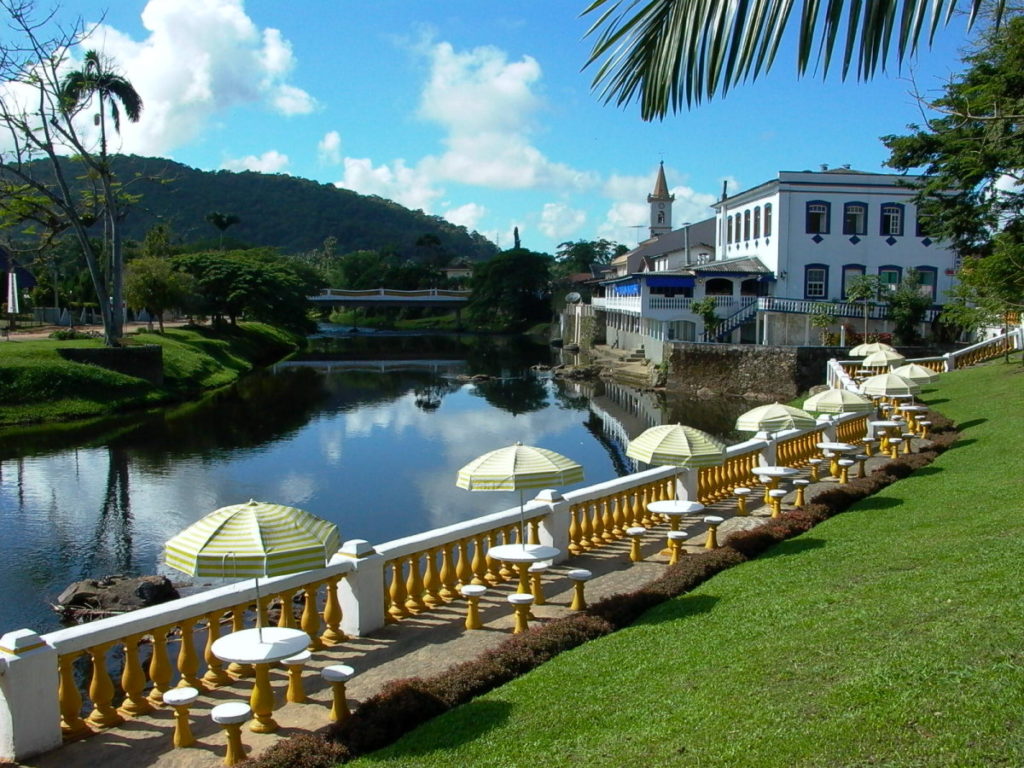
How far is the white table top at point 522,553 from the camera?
1052 centimetres

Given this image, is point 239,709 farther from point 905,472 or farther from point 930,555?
point 905,472

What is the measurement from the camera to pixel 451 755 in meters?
6.39

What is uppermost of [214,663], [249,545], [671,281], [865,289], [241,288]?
[241,288]

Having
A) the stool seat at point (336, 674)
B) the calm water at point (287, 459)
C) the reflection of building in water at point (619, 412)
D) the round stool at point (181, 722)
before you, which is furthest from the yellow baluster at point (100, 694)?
the reflection of building in water at point (619, 412)

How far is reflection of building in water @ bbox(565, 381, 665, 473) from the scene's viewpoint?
37.1 metres

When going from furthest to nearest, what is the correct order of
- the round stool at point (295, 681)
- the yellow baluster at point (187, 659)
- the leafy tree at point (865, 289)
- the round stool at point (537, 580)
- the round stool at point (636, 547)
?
1. the leafy tree at point (865, 289)
2. the round stool at point (636, 547)
3. the round stool at point (537, 580)
4. the yellow baluster at point (187, 659)
5. the round stool at point (295, 681)

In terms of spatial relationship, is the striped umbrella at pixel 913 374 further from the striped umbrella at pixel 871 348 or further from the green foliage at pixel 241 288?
the green foliage at pixel 241 288

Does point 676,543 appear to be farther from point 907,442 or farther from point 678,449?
point 907,442

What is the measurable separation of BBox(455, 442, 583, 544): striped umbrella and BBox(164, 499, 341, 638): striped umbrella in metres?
3.12

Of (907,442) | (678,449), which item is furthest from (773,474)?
(907,442)

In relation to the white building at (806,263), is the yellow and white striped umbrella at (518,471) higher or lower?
lower

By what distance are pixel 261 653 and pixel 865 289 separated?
4249 cm

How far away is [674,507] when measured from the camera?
13.4m

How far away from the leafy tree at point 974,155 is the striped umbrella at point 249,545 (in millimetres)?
17290
